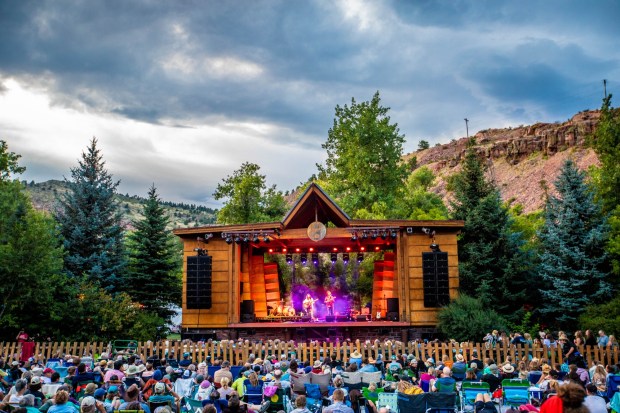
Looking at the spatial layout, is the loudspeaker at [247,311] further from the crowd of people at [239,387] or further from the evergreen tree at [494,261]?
the crowd of people at [239,387]

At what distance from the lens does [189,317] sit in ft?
67.2


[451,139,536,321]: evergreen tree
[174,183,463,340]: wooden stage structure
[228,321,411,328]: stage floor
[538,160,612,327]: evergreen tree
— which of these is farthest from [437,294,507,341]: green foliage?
[538,160,612,327]: evergreen tree

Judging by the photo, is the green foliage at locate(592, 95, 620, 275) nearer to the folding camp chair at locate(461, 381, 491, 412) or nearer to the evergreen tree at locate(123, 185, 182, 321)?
the folding camp chair at locate(461, 381, 491, 412)

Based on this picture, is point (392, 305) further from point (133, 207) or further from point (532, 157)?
point (133, 207)

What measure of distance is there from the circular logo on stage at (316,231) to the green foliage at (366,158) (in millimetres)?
16464

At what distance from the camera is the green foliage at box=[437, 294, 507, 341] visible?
17.4m

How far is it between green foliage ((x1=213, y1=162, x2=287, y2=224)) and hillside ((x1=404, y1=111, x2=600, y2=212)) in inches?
1636

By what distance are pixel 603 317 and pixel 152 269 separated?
17761 millimetres

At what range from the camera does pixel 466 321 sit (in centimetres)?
1756

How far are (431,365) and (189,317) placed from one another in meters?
11.1

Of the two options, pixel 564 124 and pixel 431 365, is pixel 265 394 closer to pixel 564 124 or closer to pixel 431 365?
pixel 431 365

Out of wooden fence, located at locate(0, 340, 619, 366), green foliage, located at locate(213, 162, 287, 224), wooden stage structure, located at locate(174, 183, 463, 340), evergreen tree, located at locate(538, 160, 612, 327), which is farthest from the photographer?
green foliage, located at locate(213, 162, 287, 224)

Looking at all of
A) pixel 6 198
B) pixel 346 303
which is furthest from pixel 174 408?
pixel 346 303

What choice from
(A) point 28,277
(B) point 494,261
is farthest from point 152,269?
(B) point 494,261
